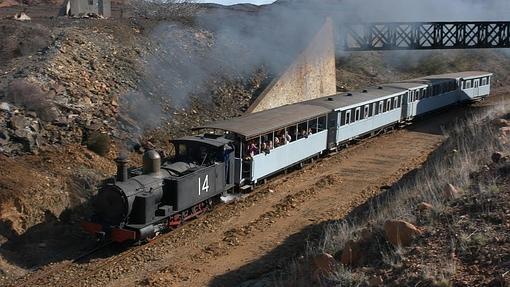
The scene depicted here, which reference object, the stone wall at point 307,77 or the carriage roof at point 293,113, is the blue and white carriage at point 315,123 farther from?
the stone wall at point 307,77

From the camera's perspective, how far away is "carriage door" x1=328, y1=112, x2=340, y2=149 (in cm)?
2284

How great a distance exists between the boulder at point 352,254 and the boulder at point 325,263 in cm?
18

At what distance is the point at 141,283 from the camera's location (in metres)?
12.1

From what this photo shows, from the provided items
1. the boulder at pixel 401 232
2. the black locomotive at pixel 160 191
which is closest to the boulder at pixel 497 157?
the boulder at pixel 401 232

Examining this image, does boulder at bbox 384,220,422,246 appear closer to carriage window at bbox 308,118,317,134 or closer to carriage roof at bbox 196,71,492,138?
carriage roof at bbox 196,71,492,138

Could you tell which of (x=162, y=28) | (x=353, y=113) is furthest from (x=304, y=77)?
(x=162, y=28)

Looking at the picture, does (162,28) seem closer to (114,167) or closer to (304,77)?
(304,77)

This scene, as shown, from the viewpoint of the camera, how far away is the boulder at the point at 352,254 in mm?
8859

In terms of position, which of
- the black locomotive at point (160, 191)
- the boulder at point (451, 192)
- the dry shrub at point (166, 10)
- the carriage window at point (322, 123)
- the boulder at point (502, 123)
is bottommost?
the black locomotive at point (160, 191)

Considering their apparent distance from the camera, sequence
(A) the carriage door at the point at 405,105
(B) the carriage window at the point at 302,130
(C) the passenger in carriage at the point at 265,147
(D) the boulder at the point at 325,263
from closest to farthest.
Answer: (D) the boulder at the point at 325,263 < (C) the passenger in carriage at the point at 265,147 < (B) the carriage window at the point at 302,130 < (A) the carriage door at the point at 405,105

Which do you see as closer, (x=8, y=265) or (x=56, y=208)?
(x=8, y=265)

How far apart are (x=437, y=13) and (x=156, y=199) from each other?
1150 inches

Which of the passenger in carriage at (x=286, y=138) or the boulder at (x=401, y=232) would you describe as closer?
the boulder at (x=401, y=232)

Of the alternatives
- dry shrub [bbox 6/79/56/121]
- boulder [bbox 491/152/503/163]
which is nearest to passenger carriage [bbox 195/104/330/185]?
dry shrub [bbox 6/79/56/121]
